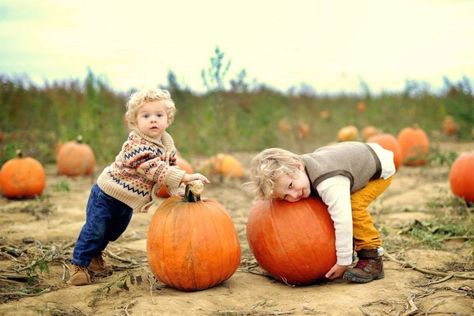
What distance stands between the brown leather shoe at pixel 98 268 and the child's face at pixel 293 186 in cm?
143

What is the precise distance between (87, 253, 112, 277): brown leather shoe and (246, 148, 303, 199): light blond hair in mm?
1355

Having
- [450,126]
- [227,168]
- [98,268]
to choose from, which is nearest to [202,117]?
[227,168]

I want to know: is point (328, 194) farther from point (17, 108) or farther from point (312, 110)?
point (312, 110)

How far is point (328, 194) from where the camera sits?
3.77m

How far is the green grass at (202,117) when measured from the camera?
9.65 m

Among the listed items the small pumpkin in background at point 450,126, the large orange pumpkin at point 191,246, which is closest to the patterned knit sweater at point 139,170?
the large orange pumpkin at point 191,246

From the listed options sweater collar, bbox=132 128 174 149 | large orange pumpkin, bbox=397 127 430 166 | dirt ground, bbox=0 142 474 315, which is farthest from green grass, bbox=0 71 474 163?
sweater collar, bbox=132 128 174 149

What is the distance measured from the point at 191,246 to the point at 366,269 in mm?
1219

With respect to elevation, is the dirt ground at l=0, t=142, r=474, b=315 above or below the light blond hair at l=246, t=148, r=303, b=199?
below

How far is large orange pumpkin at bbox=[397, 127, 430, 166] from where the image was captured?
378 inches

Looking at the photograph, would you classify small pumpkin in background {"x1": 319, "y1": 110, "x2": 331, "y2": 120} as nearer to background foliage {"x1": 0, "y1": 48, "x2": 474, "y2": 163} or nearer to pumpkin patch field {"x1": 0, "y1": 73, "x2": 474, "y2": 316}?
background foliage {"x1": 0, "y1": 48, "x2": 474, "y2": 163}

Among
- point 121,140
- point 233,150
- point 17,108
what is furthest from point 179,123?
point 17,108

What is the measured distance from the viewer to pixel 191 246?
367 centimetres

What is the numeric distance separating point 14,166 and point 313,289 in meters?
4.65
